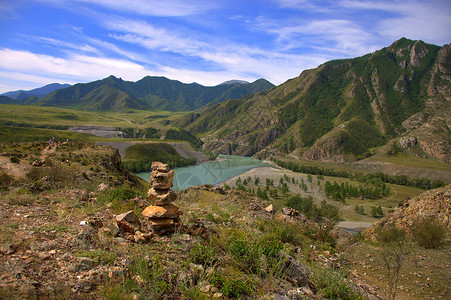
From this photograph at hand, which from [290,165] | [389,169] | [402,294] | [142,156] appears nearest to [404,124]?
[389,169]

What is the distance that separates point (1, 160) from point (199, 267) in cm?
2748

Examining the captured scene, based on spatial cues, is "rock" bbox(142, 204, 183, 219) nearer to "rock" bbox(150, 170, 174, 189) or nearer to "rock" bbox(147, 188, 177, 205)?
"rock" bbox(147, 188, 177, 205)

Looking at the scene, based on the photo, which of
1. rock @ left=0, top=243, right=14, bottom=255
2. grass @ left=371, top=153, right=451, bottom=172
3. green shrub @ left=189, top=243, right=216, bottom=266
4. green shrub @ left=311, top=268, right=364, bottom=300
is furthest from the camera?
grass @ left=371, top=153, right=451, bottom=172

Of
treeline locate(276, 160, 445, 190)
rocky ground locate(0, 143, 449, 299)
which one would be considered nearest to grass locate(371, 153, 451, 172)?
treeline locate(276, 160, 445, 190)

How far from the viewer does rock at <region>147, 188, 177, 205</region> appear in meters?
5.84

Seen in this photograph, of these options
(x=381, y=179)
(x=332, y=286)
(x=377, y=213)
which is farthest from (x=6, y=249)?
(x=381, y=179)

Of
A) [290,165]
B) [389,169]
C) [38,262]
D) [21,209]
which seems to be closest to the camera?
[38,262]

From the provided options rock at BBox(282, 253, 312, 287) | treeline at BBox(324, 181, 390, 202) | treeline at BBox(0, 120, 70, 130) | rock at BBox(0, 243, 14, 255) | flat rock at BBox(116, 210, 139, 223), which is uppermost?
treeline at BBox(0, 120, 70, 130)

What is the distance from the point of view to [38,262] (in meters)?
3.58

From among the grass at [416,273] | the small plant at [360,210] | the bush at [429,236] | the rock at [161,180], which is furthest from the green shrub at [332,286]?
the small plant at [360,210]

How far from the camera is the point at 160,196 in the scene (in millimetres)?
5883

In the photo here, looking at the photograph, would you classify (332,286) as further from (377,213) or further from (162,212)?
(377,213)

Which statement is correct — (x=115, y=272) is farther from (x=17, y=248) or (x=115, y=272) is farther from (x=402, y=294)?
(x=402, y=294)

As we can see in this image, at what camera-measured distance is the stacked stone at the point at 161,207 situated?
18.2 feet
